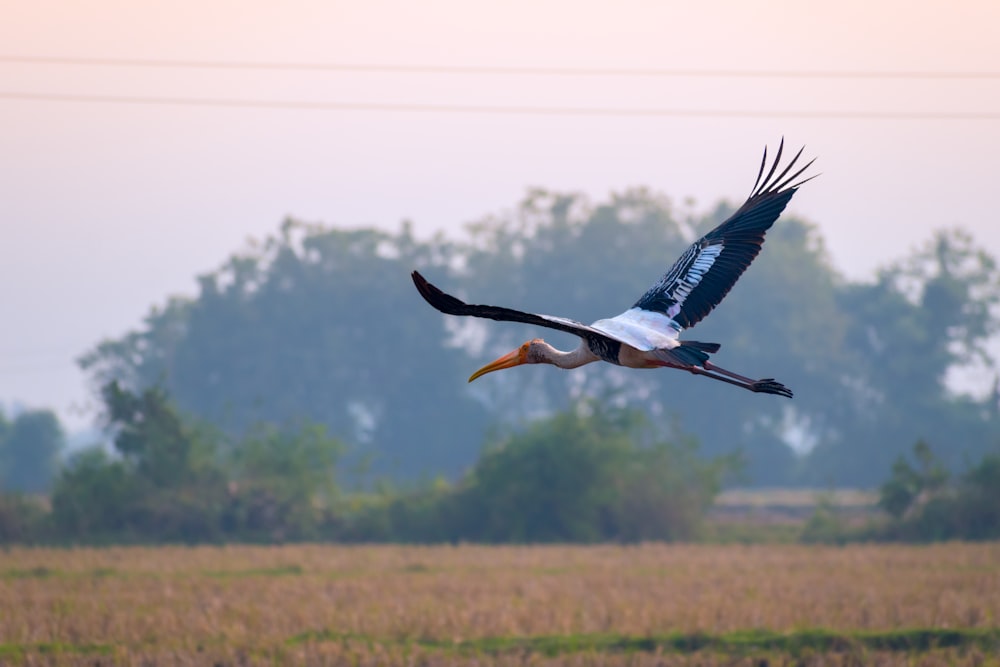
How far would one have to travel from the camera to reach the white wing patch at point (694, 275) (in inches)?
327

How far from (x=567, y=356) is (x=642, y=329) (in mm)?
461

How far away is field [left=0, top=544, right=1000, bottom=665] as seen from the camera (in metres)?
13.9

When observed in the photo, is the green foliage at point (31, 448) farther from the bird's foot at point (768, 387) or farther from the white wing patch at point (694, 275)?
the bird's foot at point (768, 387)

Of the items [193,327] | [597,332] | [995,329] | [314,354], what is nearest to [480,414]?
[314,354]

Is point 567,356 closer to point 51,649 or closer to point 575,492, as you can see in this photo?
point 51,649

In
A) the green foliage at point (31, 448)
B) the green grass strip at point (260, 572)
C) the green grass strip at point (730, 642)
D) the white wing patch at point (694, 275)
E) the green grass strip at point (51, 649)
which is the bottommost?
the green grass strip at point (51, 649)

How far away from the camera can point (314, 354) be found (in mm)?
60969

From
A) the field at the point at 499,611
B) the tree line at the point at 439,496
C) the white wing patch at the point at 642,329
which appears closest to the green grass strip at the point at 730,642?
the field at the point at 499,611

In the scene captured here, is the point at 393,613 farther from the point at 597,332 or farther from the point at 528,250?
the point at 528,250

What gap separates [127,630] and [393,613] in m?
3.03

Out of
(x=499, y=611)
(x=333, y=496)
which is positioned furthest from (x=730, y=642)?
(x=333, y=496)

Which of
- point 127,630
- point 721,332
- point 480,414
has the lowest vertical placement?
point 127,630

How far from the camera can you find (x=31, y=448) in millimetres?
64000

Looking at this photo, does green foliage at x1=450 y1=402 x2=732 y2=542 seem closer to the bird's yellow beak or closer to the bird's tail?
the bird's yellow beak
